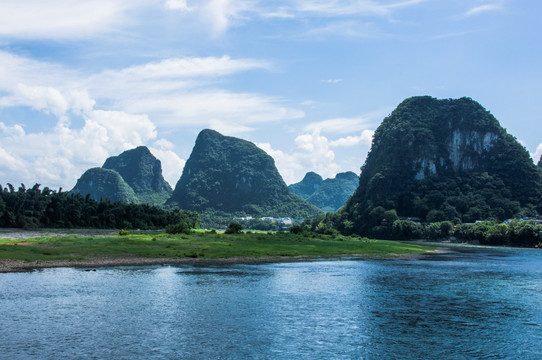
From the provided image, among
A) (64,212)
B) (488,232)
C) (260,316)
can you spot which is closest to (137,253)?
(260,316)

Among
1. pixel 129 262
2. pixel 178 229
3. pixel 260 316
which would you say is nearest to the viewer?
pixel 260 316

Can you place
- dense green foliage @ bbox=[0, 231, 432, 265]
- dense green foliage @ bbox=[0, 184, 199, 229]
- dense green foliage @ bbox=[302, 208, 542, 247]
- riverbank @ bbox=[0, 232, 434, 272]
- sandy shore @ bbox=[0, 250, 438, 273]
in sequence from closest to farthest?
sandy shore @ bbox=[0, 250, 438, 273] < riverbank @ bbox=[0, 232, 434, 272] < dense green foliage @ bbox=[0, 231, 432, 265] < dense green foliage @ bbox=[0, 184, 199, 229] < dense green foliage @ bbox=[302, 208, 542, 247]

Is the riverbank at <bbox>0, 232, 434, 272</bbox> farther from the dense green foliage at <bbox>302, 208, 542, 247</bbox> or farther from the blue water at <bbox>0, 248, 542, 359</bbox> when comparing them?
the dense green foliage at <bbox>302, 208, 542, 247</bbox>

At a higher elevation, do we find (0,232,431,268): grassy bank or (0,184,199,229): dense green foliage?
(0,184,199,229): dense green foliage

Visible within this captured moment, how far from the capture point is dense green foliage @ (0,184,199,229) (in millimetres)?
124250

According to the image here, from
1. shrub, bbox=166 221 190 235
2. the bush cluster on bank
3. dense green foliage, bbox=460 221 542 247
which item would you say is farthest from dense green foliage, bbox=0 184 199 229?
dense green foliage, bbox=460 221 542 247

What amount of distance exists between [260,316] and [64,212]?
12298cm

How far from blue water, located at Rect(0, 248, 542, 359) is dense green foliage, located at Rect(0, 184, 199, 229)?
80.2m

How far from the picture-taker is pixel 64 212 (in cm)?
14162

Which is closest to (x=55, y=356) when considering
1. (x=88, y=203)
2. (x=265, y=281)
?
(x=265, y=281)

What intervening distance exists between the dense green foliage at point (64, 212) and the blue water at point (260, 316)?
263 feet

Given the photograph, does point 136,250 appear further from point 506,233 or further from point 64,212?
point 506,233

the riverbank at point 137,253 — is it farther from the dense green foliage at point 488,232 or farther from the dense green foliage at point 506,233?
the dense green foliage at point 488,232

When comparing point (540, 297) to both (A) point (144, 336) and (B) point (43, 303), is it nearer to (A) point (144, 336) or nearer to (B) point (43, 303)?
(A) point (144, 336)
